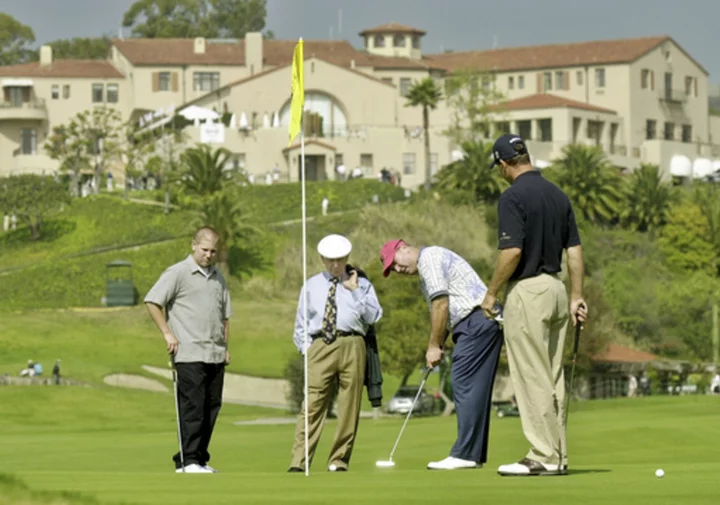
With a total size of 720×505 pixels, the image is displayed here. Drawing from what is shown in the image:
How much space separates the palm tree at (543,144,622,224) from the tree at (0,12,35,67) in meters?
76.2

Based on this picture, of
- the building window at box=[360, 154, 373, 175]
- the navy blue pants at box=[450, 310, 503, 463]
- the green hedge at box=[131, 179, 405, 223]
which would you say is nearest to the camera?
the navy blue pants at box=[450, 310, 503, 463]

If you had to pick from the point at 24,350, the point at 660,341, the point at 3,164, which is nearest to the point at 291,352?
the point at 24,350

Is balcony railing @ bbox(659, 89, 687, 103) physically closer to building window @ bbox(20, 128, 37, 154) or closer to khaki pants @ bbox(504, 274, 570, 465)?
building window @ bbox(20, 128, 37, 154)

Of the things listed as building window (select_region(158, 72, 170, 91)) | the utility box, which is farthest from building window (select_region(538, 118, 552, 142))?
the utility box

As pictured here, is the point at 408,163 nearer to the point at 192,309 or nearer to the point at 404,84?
the point at 404,84

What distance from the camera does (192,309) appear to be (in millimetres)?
15734

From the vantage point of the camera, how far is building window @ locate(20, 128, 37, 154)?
118062 mm

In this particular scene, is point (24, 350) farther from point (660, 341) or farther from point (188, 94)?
point (188, 94)

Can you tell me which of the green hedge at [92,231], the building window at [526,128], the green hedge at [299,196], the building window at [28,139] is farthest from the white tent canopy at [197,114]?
the building window at [526,128]

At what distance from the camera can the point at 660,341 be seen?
85.7 metres

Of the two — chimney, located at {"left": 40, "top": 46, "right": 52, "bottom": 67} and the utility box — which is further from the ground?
chimney, located at {"left": 40, "top": 46, "right": 52, "bottom": 67}

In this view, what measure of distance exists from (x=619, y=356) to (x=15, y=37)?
106560 millimetres

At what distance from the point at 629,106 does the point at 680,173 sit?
709 centimetres

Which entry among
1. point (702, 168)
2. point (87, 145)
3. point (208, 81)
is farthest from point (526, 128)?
point (87, 145)
